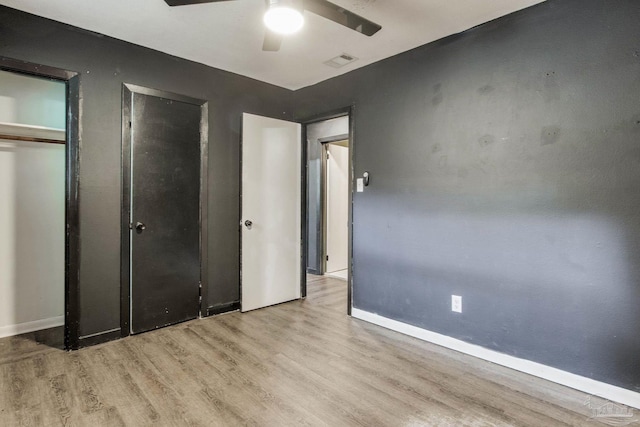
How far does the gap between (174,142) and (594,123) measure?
3.13 meters

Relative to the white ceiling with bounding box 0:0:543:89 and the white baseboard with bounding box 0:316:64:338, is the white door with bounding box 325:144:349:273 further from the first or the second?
the white baseboard with bounding box 0:316:64:338

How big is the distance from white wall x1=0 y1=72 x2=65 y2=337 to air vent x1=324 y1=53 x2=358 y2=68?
7.82 feet

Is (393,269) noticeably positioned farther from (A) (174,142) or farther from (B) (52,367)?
(B) (52,367)

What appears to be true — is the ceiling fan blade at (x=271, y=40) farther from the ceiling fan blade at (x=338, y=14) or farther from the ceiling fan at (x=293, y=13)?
the ceiling fan blade at (x=338, y=14)

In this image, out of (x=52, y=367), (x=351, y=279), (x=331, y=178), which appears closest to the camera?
(x=52, y=367)

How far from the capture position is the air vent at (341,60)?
3.04m

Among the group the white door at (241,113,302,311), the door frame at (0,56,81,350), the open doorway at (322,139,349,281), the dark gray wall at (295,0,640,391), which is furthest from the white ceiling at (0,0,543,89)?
the open doorway at (322,139,349,281)

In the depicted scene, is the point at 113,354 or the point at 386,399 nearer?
the point at 386,399

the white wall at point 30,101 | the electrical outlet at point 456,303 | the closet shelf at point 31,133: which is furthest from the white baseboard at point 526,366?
the white wall at point 30,101

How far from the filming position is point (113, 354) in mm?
2500

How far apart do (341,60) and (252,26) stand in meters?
0.94

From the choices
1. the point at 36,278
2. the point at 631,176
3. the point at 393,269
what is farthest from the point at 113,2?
the point at 631,176

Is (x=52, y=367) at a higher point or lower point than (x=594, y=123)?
lower

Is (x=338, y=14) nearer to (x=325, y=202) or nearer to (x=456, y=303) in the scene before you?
(x=456, y=303)
